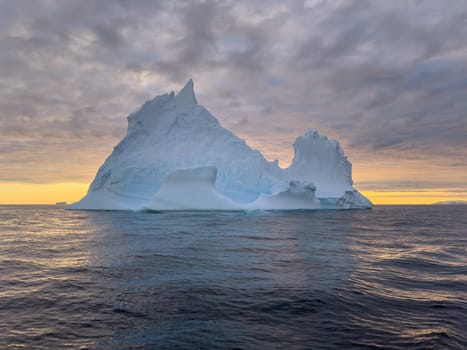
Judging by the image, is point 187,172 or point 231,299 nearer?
point 231,299

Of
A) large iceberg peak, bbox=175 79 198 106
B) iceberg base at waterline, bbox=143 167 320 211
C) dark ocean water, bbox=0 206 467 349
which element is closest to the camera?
dark ocean water, bbox=0 206 467 349

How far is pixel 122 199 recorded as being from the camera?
39.6 meters

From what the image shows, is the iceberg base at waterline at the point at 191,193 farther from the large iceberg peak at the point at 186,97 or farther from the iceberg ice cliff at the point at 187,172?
the large iceberg peak at the point at 186,97

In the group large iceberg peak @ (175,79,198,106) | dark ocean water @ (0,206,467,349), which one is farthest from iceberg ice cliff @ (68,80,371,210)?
dark ocean water @ (0,206,467,349)

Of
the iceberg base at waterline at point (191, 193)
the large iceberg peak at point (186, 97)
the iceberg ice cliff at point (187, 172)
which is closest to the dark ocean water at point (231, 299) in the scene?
the iceberg base at waterline at point (191, 193)

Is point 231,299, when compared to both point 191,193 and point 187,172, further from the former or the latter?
point 191,193

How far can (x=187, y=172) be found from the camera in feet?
111

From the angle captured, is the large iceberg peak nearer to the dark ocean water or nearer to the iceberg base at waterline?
the iceberg base at waterline

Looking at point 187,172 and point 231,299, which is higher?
point 187,172

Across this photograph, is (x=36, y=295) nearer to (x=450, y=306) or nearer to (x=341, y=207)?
(x=450, y=306)

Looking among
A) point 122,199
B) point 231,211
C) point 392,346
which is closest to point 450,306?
point 392,346

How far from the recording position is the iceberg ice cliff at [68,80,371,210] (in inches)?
1391

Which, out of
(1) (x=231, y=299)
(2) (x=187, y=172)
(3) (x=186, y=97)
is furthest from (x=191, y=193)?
(1) (x=231, y=299)

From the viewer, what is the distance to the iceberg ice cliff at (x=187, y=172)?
35.3m
